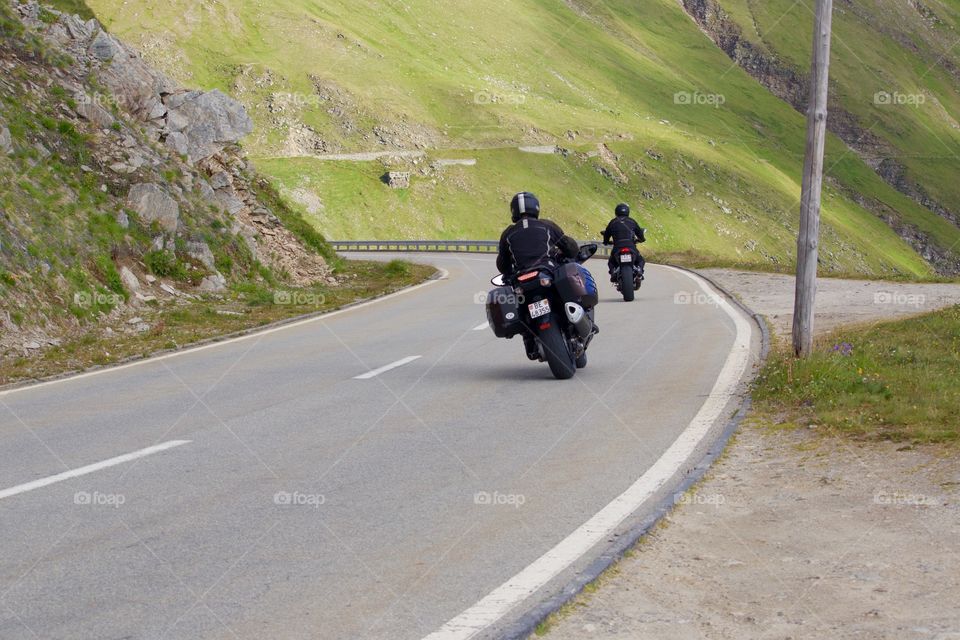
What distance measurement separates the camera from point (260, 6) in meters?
125

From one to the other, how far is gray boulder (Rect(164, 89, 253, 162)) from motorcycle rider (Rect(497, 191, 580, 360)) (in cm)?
1594

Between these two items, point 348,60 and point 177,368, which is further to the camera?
point 348,60

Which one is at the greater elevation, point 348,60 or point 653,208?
point 348,60

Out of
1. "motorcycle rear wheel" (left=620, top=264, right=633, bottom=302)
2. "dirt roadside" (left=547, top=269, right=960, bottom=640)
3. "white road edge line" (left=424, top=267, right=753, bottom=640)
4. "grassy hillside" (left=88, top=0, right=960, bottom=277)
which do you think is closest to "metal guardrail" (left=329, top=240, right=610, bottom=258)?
"grassy hillside" (left=88, top=0, right=960, bottom=277)

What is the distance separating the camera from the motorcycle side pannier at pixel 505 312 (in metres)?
11.8

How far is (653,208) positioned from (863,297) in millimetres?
90026

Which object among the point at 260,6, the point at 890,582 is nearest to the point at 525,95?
the point at 260,6

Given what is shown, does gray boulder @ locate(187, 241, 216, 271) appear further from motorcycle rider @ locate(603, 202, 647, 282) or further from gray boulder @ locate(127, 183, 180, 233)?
motorcycle rider @ locate(603, 202, 647, 282)

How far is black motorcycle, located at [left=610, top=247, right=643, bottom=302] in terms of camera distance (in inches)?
871

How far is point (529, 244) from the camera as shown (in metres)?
11.9

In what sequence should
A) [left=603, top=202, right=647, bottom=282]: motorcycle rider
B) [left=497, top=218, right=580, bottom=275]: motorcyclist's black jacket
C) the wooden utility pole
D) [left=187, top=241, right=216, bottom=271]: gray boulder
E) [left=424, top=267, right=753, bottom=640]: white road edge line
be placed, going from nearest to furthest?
1. [left=424, top=267, right=753, bottom=640]: white road edge line
2. the wooden utility pole
3. [left=497, top=218, right=580, bottom=275]: motorcyclist's black jacket
4. [left=187, top=241, right=216, bottom=271]: gray boulder
5. [left=603, top=202, right=647, bottom=282]: motorcycle rider

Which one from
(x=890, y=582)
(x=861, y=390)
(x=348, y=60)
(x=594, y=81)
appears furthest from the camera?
(x=594, y=81)

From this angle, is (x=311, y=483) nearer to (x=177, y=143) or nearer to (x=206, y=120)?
(x=177, y=143)

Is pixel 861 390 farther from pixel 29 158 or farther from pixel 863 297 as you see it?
pixel 29 158
